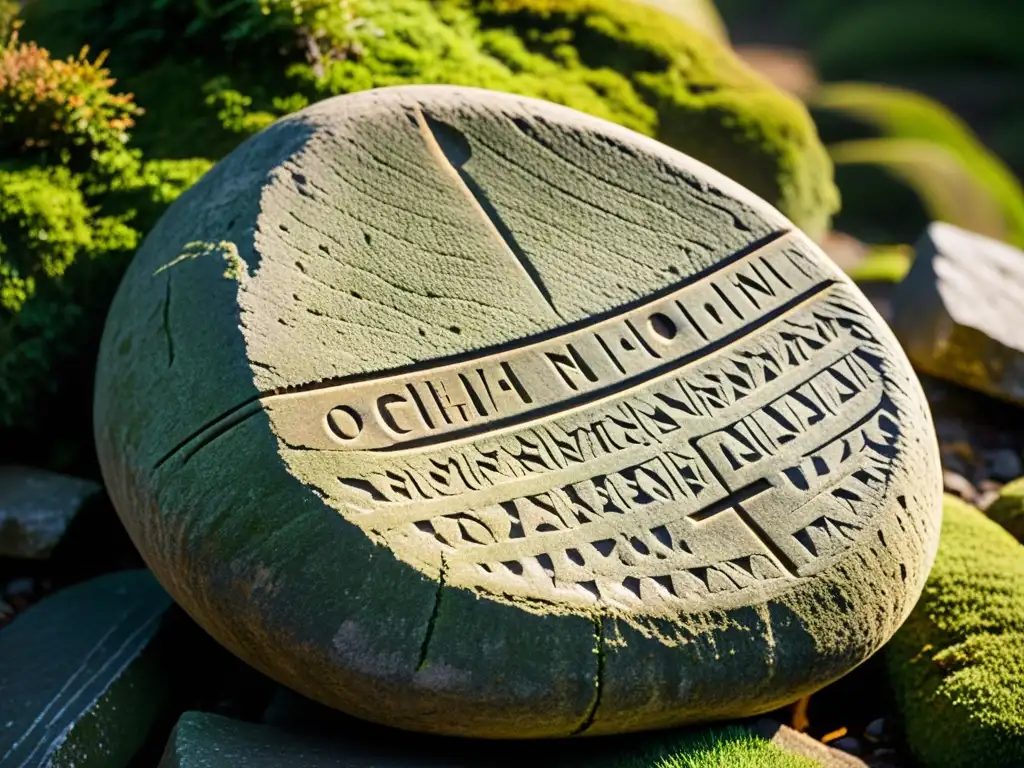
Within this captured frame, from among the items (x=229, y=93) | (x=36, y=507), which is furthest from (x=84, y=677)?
(x=229, y=93)

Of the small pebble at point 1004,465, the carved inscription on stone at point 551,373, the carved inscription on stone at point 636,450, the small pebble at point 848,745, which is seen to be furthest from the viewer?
the small pebble at point 1004,465

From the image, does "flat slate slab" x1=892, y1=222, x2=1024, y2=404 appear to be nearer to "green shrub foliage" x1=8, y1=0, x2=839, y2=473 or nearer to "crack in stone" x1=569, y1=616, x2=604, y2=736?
"green shrub foliage" x1=8, y1=0, x2=839, y2=473

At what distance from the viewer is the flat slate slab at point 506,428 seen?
9.84ft

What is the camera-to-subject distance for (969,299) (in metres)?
5.63

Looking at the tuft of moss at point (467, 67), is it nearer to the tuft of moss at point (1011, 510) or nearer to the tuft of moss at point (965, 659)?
the tuft of moss at point (1011, 510)

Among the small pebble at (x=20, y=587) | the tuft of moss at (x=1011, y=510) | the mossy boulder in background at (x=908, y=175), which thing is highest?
the small pebble at (x=20, y=587)

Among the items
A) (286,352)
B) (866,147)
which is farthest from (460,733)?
(866,147)

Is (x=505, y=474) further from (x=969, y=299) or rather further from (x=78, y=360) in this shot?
(x=969, y=299)

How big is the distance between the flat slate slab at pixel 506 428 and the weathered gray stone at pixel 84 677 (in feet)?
1.63

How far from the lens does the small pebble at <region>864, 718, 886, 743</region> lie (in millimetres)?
3852

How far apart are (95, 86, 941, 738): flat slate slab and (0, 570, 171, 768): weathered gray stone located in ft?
1.63

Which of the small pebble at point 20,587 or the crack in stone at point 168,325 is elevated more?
the crack in stone at point 168,325

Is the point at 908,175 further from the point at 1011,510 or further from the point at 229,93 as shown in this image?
the point at 229,93

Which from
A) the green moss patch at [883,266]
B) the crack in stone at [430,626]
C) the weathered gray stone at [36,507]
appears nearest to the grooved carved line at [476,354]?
the crack in stone at [430,626]
